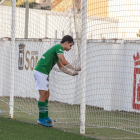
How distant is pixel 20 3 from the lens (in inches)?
491

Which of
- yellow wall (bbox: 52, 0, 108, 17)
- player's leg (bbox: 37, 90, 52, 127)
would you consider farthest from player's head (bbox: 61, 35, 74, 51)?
player's leg (bbox: 37, 90, 52, 127)

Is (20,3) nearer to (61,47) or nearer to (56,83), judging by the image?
(56,83)

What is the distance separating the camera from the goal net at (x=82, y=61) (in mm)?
7906

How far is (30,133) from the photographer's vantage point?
707 cm

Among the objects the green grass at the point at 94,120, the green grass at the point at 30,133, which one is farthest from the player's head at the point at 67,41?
the green grass at the point at 30,133

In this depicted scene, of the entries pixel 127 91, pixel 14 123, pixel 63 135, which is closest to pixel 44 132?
pixel 63 135

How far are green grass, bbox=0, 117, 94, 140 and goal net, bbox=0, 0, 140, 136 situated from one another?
0.50m

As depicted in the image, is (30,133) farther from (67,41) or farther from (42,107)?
(67,41)

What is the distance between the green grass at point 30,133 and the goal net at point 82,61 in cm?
50

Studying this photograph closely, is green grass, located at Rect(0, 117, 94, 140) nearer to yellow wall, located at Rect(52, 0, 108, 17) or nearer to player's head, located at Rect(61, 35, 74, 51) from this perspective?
player's head, located at Rect(61, 35, 74, 51)

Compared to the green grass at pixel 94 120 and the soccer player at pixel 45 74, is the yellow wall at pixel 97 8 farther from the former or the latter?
the green grass at pixel 94 120

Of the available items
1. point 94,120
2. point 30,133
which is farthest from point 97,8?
point 30,133

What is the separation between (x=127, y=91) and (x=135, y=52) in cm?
109

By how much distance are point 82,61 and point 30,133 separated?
169 cm
